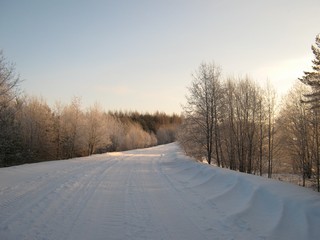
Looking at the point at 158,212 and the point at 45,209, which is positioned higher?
the point at 45,209

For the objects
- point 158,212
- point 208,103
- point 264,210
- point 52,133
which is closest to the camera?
point 264,210

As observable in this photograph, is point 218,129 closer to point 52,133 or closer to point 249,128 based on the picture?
point 249,128

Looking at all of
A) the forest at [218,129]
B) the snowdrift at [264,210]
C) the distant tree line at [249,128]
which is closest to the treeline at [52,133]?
the forest at [218,129]

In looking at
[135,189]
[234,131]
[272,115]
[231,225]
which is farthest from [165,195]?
[272,115]

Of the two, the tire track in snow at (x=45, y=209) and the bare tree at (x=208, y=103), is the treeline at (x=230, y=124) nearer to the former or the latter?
the bare tree at (x=208, y=103)

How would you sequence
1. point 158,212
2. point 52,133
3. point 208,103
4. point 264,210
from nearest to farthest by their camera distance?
point 264,210
point 158,212
point 208,103
point 52,133

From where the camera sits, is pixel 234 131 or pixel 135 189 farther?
pixel 234 131

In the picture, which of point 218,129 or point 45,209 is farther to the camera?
point 218,129

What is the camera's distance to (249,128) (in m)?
38.7

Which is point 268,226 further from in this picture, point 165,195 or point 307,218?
point 165,195

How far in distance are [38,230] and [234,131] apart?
108ft

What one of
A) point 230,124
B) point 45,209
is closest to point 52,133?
point 230,124

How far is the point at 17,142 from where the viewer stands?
1513 inches

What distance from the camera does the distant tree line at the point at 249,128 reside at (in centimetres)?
3009
